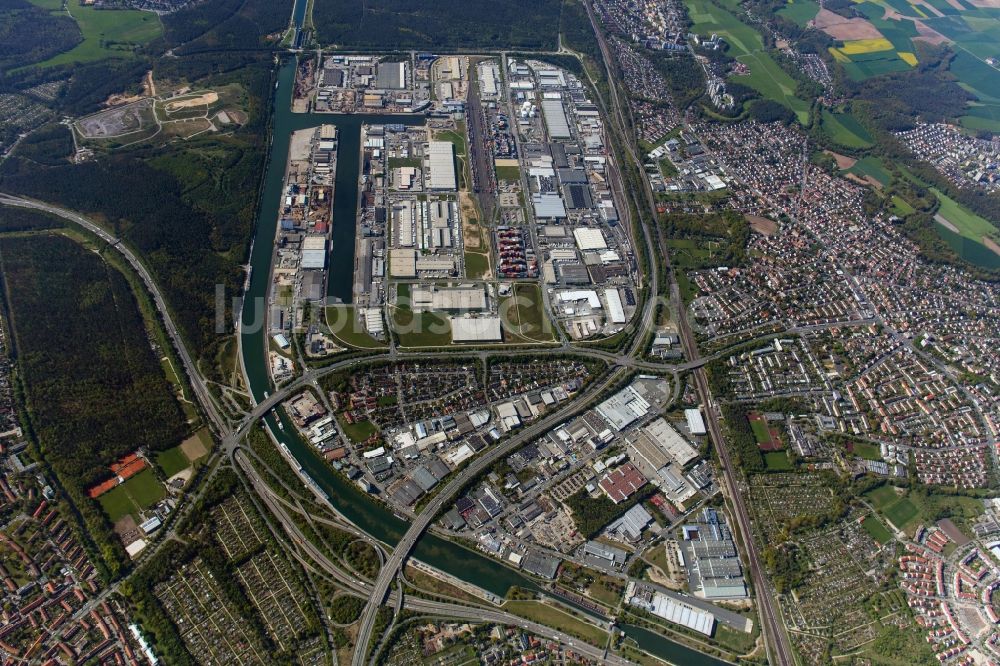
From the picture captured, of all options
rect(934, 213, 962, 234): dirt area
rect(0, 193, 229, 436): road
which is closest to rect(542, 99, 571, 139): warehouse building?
rect(934, 213, 962, 234): dirt area

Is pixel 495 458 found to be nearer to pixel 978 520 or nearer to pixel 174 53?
pixel 978 520

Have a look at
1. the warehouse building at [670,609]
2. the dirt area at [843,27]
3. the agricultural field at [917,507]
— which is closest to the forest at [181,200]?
the warehouse building at [670,609]

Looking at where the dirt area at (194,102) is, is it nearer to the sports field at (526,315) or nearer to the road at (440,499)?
the sports field at (526,315)

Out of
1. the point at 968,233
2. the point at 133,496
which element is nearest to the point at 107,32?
the point at 133,496

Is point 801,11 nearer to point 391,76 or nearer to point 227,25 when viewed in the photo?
point 391,76

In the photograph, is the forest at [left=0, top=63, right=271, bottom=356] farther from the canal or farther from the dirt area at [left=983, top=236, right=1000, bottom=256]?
the dirt area at [left=983, top=236, right=1000, bottom=256]

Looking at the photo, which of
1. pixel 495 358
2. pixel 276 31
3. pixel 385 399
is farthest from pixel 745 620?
pixel 276 31
